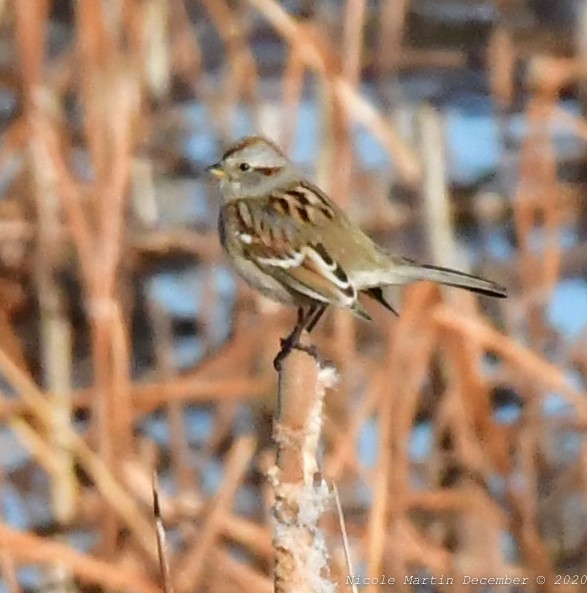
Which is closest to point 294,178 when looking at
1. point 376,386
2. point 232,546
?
point 376,386

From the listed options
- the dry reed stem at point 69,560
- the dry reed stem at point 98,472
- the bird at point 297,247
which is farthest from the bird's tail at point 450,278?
the dry reed stem at point 98,472

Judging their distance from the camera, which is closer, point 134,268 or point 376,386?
point 376,386

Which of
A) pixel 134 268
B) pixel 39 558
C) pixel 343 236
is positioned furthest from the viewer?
pixel 134 268

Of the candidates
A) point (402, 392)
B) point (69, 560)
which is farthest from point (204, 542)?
point (402, 392)

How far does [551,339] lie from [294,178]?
0.88m

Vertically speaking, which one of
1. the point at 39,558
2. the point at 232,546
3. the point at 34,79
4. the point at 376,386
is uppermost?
the point at 34,79

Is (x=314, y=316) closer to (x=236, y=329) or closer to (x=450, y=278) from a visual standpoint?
(x=450, y=278)

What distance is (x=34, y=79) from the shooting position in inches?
80.0

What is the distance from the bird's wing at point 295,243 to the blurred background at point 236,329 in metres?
Result: 0.26

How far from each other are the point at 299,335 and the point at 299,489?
0.35 metres

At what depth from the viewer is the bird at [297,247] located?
1331mm

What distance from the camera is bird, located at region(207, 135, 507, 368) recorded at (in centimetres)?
133

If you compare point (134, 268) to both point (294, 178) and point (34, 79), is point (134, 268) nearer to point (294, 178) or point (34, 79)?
point (34, 79)

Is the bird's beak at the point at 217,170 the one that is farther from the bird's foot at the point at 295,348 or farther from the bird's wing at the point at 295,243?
the bird's foot at the point at 295,348
